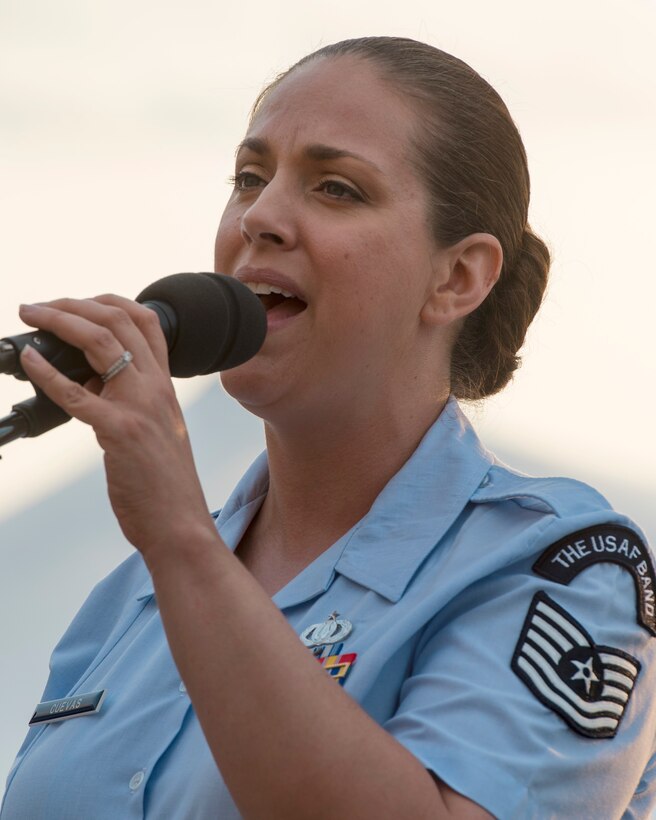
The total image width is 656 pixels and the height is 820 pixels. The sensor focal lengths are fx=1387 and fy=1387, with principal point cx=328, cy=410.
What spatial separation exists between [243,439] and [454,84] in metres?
2.08

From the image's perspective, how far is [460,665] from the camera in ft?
5.37

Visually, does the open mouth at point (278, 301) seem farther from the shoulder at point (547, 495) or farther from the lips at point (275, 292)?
the shoulder at point (547, 495)

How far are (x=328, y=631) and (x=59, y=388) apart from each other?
61 cm

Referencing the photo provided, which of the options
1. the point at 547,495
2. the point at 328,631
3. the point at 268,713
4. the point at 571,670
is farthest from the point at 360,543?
the point at 268,713

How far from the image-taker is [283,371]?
6.53 ft

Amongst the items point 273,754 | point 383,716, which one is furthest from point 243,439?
point 273,754

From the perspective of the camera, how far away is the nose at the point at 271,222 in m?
1.98

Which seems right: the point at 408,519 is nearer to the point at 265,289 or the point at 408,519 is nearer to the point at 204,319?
the point at 265,289

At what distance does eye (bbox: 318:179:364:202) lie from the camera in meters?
2.04

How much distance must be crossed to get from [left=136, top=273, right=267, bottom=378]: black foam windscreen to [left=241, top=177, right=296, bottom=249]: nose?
26 cm

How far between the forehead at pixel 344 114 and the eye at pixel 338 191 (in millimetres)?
57

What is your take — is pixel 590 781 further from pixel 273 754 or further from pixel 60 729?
pixel 60 729

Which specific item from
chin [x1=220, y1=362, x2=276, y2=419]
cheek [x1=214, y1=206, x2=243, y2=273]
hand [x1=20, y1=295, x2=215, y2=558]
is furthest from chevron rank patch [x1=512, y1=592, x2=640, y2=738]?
cheek [x1=214, y1=206, x2=243, y2=273]


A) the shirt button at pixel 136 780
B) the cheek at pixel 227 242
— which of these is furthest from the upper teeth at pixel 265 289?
the shirt button at pixel 136 780
